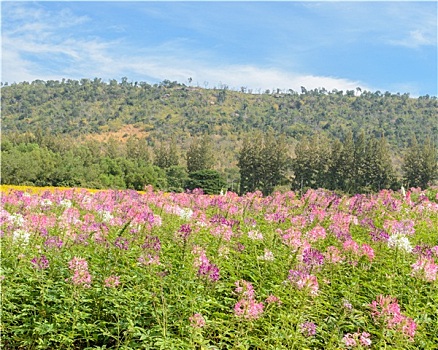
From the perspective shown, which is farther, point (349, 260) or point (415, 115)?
point (415, 115)

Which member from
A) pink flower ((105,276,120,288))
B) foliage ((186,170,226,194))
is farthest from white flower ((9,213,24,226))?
foliage ((186,170,226,194))

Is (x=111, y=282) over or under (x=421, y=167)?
under

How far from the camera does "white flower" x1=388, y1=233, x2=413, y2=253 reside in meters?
4.74

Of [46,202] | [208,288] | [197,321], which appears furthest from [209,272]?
[46,202]

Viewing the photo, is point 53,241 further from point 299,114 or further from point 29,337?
point 299,114

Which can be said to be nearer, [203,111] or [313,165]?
[313,165]

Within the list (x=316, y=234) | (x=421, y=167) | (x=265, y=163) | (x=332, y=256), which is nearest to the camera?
(x=332, y=256)

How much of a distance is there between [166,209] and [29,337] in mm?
3273

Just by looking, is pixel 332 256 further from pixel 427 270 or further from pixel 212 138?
pixel 212 138

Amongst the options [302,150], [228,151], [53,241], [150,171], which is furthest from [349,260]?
[228,151]

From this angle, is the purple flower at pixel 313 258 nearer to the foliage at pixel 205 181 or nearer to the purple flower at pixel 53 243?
the purple flower at pixel 53 243

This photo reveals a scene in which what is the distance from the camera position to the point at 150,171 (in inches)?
2315

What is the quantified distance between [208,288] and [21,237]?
7.14ft

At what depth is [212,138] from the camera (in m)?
129
